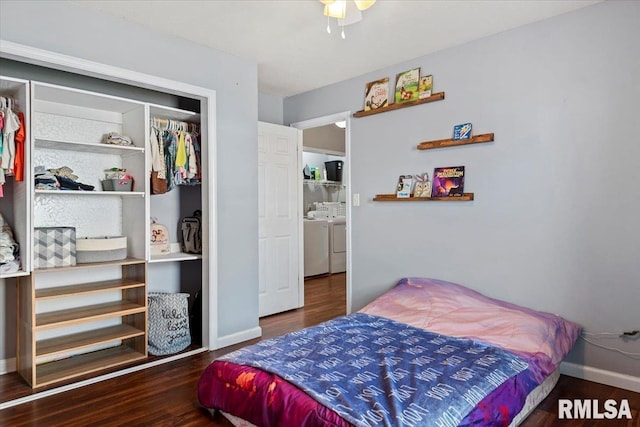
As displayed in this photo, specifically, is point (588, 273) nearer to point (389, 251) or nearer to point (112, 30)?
point (389, 251)

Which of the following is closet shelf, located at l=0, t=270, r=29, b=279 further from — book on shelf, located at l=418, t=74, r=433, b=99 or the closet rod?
book on shelf, located at l=418, t=74, r=433, b=99

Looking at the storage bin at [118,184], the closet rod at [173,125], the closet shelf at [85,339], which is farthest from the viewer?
the closet rod at [173,125]

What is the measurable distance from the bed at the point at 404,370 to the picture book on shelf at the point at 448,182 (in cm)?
85

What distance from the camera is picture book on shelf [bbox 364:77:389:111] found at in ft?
12.1

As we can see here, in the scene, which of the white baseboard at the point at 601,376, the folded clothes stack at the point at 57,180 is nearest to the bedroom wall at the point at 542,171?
the white baseboard at the point at 601,376

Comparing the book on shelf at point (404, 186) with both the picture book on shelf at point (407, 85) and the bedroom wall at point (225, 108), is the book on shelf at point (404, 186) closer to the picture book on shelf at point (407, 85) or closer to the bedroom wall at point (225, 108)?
the picture book on shelf at point (407, 85)

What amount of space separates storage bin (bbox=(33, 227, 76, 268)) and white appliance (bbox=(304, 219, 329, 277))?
3.83m

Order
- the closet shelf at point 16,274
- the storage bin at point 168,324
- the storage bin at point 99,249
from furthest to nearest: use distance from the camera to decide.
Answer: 1. the storage bin at point 168,324
2. the storage bin at point 99,249
3. the closet shelf at point 16,274

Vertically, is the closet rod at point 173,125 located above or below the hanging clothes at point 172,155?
above

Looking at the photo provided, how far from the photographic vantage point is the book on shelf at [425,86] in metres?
3.39

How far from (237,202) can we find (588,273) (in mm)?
2645

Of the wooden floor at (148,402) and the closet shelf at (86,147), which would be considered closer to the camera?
the wooden floor at (148,402)

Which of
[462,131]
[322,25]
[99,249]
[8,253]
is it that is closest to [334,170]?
[462,131]

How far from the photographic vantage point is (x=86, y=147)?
117 inches
